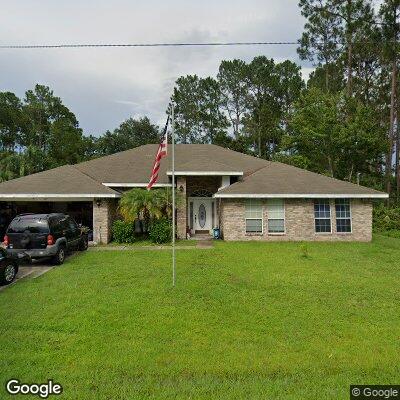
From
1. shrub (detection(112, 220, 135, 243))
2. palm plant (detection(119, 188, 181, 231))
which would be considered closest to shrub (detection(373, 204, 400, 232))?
palm plant (detection(119, 188, 181, 231))

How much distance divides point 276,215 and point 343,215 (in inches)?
150

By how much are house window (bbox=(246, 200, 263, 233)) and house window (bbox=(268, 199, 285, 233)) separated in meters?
0.51

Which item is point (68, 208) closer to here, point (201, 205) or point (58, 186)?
point (58, 186)

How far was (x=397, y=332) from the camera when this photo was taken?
19.3 ft

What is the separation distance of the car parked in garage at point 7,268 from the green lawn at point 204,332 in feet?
2.38

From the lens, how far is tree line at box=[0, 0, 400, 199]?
3012 centimetres

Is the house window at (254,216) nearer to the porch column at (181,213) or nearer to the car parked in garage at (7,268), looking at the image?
the porch column at (181,213)

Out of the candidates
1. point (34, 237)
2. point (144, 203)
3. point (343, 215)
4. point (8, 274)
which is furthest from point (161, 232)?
point (343, 215)

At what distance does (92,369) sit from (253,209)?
47.2 ft

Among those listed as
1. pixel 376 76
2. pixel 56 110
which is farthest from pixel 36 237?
pixel 56 110

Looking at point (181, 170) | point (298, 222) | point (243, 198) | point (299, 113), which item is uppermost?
point (299, 113)

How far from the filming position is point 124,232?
56.5ft

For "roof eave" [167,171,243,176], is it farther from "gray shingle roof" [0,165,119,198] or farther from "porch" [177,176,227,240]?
"gray shingle roof" [0,165,119,198]

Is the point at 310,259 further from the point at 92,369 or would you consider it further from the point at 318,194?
the point at 92,369
